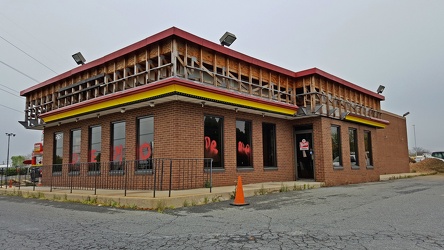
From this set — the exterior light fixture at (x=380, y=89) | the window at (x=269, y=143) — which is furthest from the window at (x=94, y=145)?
the exterior light fixture at (x=380, y=89)

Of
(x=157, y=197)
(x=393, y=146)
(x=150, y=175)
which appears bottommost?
(x=157, y=197)

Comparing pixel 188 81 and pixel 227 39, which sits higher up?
pixel 227 39

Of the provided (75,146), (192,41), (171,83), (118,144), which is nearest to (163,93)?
(171,83)

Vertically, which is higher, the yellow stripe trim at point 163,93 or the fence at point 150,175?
the yellow stripe trim at point 163,93

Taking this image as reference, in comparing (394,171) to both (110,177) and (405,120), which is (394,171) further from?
(110,177)

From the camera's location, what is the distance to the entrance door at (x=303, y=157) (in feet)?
54.0

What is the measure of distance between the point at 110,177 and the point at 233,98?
616 centimetres

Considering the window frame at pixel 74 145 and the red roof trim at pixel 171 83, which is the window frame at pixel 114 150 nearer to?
the red roof trim at pixel 171 83

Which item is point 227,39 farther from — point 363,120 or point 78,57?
point 363,120

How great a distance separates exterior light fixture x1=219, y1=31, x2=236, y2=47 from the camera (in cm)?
1330

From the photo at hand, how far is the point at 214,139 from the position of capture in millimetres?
12727

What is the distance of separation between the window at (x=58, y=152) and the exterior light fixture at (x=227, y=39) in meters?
10.1

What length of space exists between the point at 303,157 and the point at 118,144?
929 cm

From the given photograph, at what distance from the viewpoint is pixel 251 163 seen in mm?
14172
